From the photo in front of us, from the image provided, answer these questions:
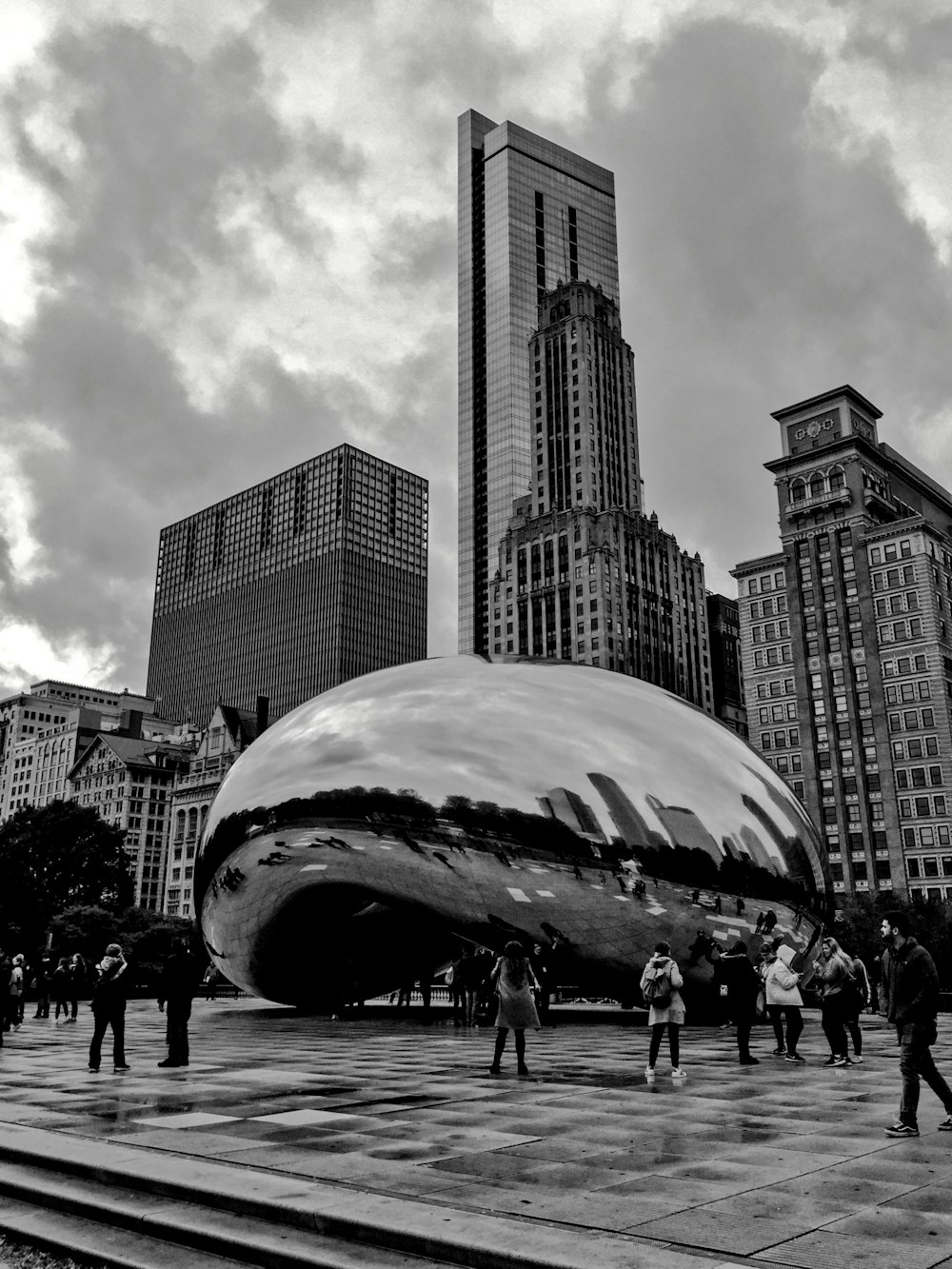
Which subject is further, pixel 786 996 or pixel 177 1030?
pixel 786 996

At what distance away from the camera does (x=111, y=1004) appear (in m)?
13.3

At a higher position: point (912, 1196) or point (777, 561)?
point (777, 561)

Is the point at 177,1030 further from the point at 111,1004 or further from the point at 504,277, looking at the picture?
the point at 504,277

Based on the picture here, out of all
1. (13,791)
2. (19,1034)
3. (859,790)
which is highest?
(13,791)

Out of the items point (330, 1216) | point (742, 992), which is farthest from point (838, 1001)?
point (330, 1216)

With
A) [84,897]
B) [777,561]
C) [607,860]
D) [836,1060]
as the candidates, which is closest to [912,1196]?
[836,1060]

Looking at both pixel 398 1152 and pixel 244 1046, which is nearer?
pixel 398 1152

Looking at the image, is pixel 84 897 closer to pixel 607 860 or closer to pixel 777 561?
pixel 607 860

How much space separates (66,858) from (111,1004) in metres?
65.2

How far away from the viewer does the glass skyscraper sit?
167875 millimetres

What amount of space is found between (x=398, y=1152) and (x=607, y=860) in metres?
8.42

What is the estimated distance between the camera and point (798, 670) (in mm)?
109250

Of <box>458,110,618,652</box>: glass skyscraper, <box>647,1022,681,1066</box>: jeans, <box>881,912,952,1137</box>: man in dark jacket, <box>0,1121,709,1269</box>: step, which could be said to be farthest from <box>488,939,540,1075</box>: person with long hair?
<box>458,110,618,652</box>: glass skyscraper

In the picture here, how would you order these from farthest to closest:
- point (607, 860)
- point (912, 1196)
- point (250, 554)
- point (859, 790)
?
1. point (250, 554)
2. point (859, 790)
3. point (607, 860)
4. point (912, 1196)
